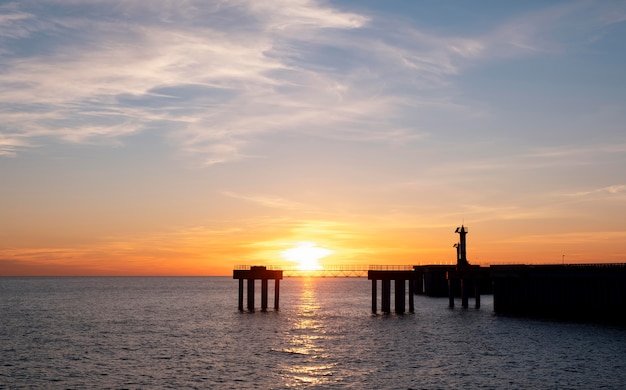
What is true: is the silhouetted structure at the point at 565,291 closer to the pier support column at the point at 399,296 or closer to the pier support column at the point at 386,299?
the pier support column at the point at 399,296

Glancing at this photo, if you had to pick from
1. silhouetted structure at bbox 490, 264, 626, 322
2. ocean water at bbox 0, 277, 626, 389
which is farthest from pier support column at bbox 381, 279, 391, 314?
silhouetted structure at bbox 490, 264, 626, 322

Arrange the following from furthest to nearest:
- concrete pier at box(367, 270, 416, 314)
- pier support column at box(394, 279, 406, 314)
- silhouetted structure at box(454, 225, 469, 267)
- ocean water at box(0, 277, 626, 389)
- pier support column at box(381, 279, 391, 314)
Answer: silhouetted structure at box(454, 225, 469, 267)
pier support column at box(381, 279, 391, 314)
pier support column at box(394, 279, 406, 314)
concrete pier at box(367, 270, 416, 314)
ocean water at box(0, 277, 626, 389)

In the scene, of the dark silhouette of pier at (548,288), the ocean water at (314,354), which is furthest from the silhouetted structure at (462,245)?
the ocean water at (314,354)

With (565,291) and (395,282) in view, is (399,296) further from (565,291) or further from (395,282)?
(565,291)

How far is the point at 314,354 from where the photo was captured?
67750 mm

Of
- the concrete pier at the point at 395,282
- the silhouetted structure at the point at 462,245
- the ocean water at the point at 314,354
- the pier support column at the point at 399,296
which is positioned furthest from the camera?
the silhouetted structure at the point at 462,245

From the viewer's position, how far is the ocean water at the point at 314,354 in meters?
53.5

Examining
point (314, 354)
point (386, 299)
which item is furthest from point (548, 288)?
point (314, 354)

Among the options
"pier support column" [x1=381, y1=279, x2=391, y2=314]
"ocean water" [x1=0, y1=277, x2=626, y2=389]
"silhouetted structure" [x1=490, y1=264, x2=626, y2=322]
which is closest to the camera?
"ocean water" [x1=0, y1=277, x2=626, y2=389]

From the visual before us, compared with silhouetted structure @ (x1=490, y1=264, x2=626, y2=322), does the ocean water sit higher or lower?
lower

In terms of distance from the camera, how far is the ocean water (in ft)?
176

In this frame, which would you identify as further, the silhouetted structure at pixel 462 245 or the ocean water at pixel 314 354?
the silhouetted structure at pixel 462 245

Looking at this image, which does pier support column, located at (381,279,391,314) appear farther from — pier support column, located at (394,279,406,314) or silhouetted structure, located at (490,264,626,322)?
silhouetted structure, located at (490,264,626,322)

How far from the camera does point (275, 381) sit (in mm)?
53062
